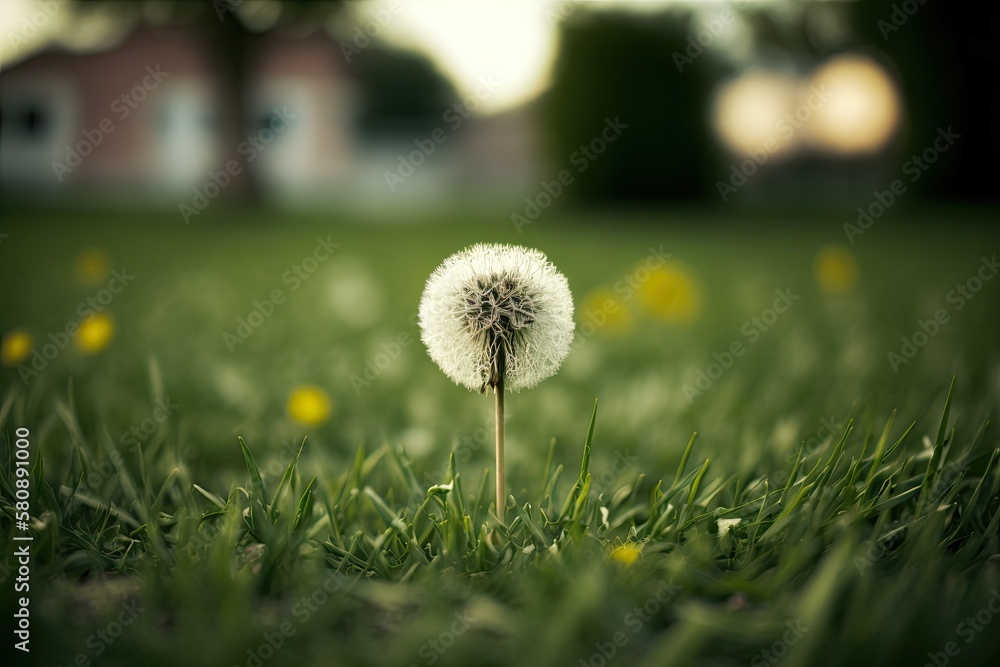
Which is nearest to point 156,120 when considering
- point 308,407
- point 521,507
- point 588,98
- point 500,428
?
point 588,98

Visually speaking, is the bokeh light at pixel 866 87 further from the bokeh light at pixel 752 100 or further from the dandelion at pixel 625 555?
the dandelion at pixel 625 555

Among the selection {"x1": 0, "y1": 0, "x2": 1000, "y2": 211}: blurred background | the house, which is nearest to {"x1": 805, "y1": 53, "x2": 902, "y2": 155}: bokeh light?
{"x1": 0, "y1": 0, "x2": 1000, "y2": 211}: blurred background

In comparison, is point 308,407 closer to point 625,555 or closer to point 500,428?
point 500,428

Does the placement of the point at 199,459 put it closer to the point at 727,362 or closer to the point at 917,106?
the point at 727,362

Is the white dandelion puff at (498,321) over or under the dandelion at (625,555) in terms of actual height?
over

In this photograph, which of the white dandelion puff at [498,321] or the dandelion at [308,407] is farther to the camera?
the dandelion at [308,407]

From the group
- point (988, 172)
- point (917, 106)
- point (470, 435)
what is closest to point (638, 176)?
point (917, 106)

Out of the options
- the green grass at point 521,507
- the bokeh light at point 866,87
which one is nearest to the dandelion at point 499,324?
the green grass at point 521,507

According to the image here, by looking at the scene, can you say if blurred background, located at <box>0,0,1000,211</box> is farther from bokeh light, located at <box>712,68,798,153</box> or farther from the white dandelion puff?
the white dandelion puff
